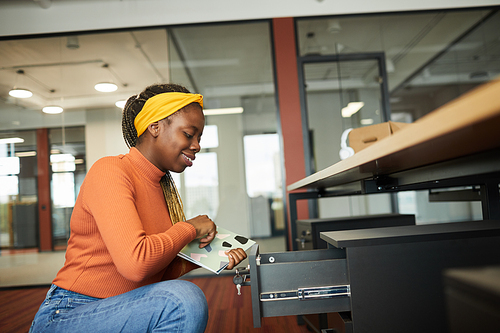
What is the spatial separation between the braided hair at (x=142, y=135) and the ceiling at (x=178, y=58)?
86.0 inches

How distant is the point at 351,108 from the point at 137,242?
3044 millimetres

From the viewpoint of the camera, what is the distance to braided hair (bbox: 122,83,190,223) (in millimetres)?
1141

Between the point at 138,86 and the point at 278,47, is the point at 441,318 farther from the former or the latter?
the point at 138,86

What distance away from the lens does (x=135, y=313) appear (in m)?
0.81

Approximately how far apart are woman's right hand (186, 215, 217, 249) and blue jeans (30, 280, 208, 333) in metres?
0.17

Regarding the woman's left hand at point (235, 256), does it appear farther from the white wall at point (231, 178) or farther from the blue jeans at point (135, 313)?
the white wall at point (231, 178)

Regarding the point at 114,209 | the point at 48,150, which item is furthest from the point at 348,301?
the point at 48,150

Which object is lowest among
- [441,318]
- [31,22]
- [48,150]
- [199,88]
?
[441,318]

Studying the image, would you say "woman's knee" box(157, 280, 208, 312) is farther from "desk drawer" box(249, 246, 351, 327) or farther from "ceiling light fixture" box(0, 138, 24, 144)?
"ceiling light fixture" box(0, 138, 24, 144)

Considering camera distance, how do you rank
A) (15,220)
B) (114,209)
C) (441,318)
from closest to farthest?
(441,318) → (114,209) → (15,220)

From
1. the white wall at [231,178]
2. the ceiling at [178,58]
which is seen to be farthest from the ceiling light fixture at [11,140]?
the white wall at [231,178]

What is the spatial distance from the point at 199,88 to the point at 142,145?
2375 mm

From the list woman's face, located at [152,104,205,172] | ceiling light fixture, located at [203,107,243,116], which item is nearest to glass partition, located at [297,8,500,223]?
ceiling light fixture, located at [203,107,243,116]

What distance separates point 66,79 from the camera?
11.0ft
